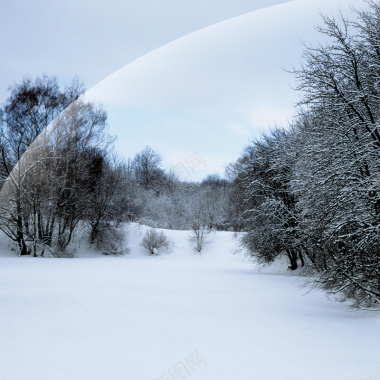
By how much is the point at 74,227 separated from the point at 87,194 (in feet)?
9.33

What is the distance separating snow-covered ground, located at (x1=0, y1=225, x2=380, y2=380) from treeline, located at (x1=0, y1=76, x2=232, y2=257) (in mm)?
15566

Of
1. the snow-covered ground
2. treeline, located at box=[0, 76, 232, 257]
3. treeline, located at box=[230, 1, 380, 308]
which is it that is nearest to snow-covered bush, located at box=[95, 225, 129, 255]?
treeline, located at box=[0, 76, 232, 257]

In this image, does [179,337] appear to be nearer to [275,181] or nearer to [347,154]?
[347,154]

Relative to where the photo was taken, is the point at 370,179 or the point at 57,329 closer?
the point at 57,329

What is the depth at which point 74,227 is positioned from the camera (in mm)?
26891

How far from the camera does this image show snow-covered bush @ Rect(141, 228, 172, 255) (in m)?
30.2

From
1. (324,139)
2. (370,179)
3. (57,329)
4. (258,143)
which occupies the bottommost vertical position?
(57,329)

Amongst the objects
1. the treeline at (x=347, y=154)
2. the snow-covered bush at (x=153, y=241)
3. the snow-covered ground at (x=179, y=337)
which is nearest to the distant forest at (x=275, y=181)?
the treeline at (x=347, y=154)

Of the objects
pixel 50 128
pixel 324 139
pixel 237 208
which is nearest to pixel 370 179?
pixel 324 139

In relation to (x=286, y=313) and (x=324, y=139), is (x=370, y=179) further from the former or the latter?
(x=286, y=313)

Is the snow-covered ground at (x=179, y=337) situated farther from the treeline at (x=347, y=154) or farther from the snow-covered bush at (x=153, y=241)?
the snow-covered bush at (x=153, y=241)

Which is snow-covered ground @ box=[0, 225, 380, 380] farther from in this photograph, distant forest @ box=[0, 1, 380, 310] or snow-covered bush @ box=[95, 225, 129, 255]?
snow-covered bush @ box=[95, 225, 129, 255]

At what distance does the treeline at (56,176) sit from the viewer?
2245 cm

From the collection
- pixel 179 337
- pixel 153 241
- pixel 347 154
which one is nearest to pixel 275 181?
pixel 347 154
